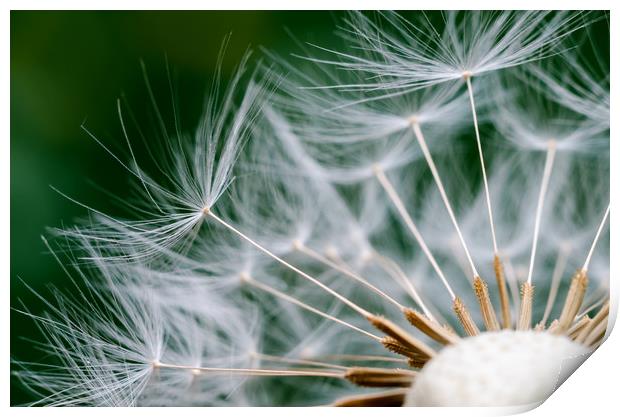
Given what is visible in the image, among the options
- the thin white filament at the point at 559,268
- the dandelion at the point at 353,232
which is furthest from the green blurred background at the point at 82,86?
the thin white filament at the point at 559,268

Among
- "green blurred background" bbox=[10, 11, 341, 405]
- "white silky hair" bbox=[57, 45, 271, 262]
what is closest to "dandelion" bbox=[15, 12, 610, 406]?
"white silky hair" bbox=[57, 45, 271, 262]

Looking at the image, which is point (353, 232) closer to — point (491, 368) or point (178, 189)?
point (178, 189)

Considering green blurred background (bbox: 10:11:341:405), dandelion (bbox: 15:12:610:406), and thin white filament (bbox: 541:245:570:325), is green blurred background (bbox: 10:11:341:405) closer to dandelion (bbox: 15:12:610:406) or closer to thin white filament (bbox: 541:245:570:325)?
dandelion (bbox: 15:12:610:406)

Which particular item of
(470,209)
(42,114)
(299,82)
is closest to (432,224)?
(470,209)

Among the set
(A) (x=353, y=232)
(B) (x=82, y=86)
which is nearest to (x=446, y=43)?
(A) (x=353, y=232)

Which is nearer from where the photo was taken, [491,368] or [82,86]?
[491,368]
